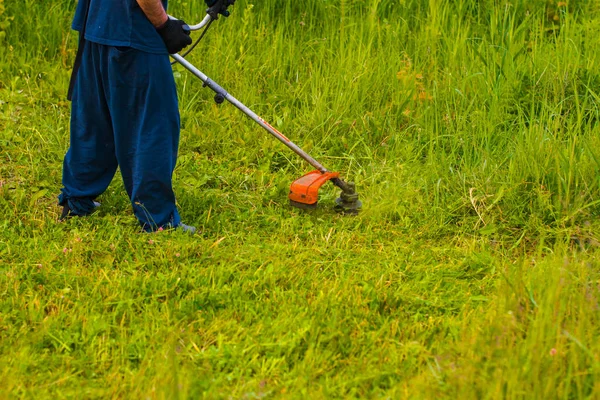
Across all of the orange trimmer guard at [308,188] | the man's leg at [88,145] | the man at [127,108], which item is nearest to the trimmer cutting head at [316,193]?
the orange trimmer guard at [308,188]

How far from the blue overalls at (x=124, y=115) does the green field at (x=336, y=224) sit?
0.64ft

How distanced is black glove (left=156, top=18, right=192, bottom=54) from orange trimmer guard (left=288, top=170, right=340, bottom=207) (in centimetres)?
99

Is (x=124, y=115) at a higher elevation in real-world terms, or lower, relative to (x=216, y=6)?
lower

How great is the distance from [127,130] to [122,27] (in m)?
0.49

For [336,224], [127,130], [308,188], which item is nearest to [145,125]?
[127,130]

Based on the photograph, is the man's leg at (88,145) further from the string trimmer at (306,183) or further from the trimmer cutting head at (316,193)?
the trimmer cutting head at (316,193)

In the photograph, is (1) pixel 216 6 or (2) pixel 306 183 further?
(2) pixel 306 183

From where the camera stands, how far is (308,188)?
167 inches

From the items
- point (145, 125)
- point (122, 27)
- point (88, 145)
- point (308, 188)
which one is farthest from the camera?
point (308, 188)

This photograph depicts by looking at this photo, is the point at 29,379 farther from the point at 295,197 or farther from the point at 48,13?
the point at 48,13

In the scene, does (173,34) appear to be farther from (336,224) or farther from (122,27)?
(336,224)

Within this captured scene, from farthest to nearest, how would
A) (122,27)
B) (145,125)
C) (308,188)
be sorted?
(308,188)
(145,125)
(122,27)

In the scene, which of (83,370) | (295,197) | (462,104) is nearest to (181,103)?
(295,197)

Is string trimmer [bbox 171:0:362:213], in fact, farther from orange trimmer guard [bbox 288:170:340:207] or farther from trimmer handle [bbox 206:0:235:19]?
trimmer handle [bbox 206:0:235:19]
